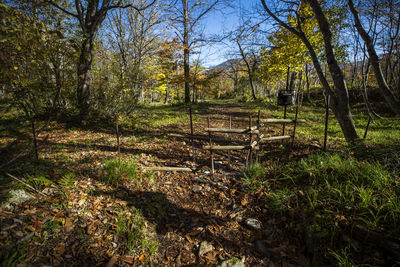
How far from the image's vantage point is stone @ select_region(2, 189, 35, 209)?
2209 millimetres

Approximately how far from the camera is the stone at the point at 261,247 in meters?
2.30

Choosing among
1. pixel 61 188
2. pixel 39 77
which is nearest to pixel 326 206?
pixel 61 188

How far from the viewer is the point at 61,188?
2.74 m

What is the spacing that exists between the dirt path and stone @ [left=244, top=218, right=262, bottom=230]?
4 centimetres

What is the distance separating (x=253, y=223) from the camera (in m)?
2.73

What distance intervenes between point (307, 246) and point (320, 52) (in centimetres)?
1127

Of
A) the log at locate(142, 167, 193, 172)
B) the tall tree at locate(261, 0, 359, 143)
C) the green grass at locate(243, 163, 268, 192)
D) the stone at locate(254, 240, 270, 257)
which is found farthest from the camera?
the tall tree at locate(261, 0, 359, 143)

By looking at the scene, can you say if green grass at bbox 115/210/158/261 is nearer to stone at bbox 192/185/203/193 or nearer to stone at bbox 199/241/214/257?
stone at bbox 199/241/214/257

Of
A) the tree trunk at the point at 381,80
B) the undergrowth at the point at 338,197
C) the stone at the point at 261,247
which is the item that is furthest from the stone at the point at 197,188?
the tree trunk at the point at 381,80

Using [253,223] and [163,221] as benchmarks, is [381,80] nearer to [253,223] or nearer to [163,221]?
[253,223]

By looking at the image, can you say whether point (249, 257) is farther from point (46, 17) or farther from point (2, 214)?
point (46, 17)

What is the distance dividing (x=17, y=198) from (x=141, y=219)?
1709 millimetres

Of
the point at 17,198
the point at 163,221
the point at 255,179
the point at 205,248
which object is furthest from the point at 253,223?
the point at 17,198

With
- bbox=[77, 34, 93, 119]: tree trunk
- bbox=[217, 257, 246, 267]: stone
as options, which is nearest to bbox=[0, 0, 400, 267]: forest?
bbox=[217, 257, 246, 267]: stone
